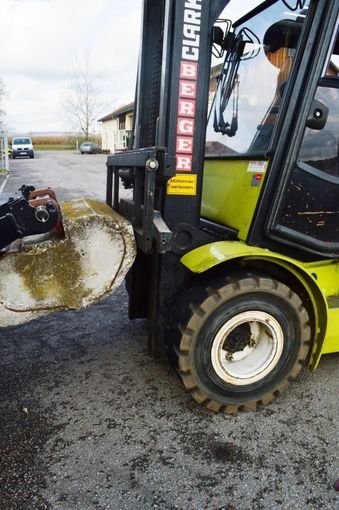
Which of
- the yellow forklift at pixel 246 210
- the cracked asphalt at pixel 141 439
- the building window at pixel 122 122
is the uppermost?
the building window at pixel 122 122

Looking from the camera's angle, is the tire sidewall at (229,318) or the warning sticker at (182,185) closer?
the tire sidewall at (229,318)

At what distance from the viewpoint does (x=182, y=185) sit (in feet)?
10.2

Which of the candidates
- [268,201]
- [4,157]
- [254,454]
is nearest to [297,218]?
[268,201]

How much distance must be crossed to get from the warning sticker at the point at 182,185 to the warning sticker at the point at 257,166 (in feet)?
1.25

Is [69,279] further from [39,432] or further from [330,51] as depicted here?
[330,51]

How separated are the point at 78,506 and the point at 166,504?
438 millimetres

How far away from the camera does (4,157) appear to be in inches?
913

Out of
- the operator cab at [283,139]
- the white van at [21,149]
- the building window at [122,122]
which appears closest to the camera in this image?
the operator cab at [283,139]

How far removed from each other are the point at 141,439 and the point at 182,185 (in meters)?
1.64

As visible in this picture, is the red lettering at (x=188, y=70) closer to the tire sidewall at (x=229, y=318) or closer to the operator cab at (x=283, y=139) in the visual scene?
the operator cab at (x=283, y=139)

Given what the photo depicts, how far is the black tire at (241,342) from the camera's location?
2867mm

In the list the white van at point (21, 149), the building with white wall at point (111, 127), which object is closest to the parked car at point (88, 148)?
the building with white wall at point (111, 127)

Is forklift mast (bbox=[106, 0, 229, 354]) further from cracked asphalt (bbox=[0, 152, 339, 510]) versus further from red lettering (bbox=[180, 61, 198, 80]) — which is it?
cracked asphalt (bbox=[0, 152, 339, 510])

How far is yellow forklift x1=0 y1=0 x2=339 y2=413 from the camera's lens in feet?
9.32
